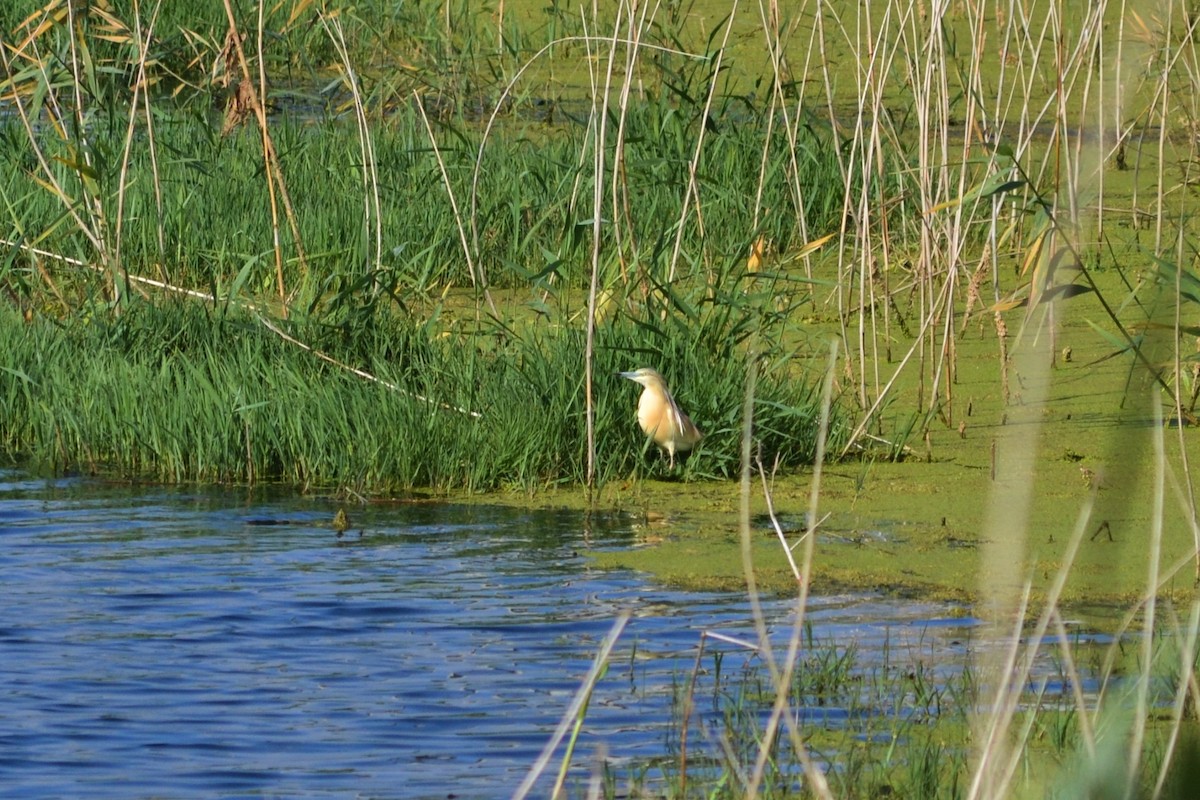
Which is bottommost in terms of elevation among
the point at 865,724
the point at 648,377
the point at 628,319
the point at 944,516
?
the point at 865,724

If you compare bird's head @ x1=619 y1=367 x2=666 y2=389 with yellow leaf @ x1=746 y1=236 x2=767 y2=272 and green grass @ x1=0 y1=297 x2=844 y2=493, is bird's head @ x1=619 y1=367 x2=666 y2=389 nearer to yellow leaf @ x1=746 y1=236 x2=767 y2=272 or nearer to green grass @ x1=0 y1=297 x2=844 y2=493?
green grass @ x1=0 y1=297 x2=844 y2=493

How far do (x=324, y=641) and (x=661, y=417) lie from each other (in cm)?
150

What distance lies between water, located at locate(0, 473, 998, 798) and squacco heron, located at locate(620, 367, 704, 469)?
35 cm

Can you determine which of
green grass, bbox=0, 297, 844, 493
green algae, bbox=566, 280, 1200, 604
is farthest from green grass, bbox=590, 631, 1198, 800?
green grass, bbox=0, 297, 844, 493

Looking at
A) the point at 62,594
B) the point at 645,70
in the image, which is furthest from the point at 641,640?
the point at 645,70

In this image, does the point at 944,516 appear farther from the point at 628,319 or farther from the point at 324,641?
the point at 324,641

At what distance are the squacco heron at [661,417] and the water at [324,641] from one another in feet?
1.13

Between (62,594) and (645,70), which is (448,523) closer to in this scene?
(62,594)

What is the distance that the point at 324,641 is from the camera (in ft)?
13.6

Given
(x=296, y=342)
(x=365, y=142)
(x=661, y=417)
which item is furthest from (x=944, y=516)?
(x=365, y=142)

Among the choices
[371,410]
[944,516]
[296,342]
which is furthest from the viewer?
[296,342]

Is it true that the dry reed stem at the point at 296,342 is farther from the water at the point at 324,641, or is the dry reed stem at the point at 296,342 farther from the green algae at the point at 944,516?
the green algae at the point at 944,516

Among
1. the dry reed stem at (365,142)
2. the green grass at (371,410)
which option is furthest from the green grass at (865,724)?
the dry reed stem at (365,142)

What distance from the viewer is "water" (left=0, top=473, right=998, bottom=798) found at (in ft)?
11.1
